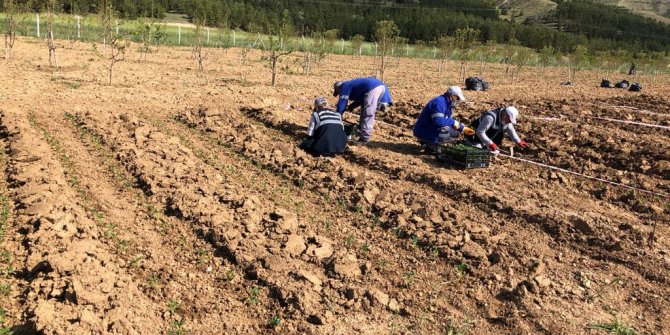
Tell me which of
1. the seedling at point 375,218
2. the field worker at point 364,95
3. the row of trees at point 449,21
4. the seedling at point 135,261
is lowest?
the seedling at point 135,261

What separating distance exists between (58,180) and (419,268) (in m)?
4.01

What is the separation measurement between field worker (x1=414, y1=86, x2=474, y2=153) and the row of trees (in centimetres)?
3876

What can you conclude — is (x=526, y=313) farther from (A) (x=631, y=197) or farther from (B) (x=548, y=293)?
(A) (x=631, y=197)

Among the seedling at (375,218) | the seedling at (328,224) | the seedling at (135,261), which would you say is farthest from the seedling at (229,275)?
the seedling at (375,218)

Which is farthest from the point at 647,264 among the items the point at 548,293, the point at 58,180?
the point at 58,180

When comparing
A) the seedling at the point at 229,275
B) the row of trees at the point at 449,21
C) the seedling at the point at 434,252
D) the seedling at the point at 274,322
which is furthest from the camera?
the row of trees at the point at 449,21

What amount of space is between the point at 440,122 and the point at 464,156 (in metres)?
0.68

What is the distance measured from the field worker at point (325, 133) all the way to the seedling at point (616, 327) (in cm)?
438

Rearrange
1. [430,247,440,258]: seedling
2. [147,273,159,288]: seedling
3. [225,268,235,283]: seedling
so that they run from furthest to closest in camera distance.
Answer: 1. [430,247,440,258]: seedling
2. [225,268,235,283]: seedling
3. [147,273,159,288]: seedling

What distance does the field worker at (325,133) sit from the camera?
24.5 feet

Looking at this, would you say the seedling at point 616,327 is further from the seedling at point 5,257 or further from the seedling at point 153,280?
the seedling at point 5,257

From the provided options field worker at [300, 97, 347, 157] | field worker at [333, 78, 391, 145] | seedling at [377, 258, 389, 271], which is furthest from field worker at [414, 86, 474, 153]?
seedling at [377, 258, 389, 271]

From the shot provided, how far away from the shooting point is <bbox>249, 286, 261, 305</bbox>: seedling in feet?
13.3

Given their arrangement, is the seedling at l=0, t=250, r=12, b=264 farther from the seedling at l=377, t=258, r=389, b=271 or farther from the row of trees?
the row of trees
